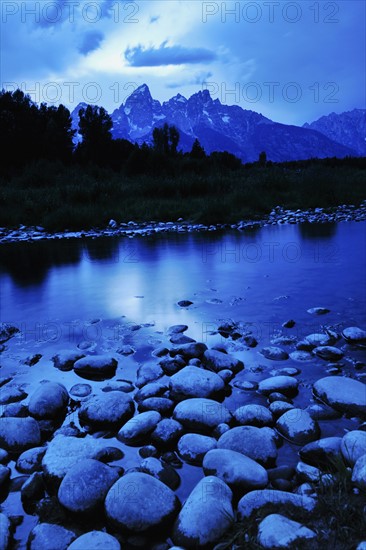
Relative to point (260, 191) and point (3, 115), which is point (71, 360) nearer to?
point (260, 191)

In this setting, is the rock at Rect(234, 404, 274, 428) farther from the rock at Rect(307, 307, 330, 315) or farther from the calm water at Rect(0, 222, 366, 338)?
the rock at Rect(307, 307, 330, 315)

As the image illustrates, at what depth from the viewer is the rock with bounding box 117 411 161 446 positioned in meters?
2.67

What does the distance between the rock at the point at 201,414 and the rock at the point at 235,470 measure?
0.40m

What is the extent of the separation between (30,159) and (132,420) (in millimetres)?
34787

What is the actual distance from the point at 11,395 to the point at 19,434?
66 cm

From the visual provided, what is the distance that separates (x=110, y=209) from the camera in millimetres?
17891

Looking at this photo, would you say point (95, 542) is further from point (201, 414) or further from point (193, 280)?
point (193, 280)

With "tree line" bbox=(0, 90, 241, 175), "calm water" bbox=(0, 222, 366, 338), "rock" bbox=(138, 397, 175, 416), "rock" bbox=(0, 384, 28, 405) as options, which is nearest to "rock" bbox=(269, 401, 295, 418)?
"rock" bbox=(138, 397, 175, 416)

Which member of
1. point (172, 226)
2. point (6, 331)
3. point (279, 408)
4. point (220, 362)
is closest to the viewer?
point (279, 408)

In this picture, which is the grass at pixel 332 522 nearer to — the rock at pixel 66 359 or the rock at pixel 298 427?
the rock at pixel 298 427

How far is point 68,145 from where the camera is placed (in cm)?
3822

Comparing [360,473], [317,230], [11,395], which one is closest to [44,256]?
[317,230]

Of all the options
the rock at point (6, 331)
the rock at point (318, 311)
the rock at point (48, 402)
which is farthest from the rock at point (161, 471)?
the rock at point (318, 311)

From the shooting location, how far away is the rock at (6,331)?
478 cm
